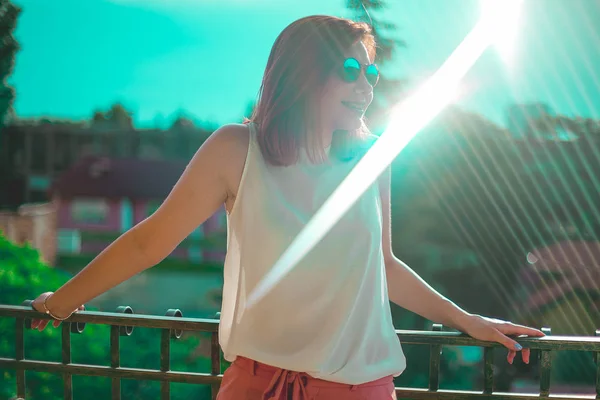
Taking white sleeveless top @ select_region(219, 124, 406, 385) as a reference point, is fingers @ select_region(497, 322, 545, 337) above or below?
below

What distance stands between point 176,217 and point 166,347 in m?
0.49

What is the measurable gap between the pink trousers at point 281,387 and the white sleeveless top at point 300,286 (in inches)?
0.6

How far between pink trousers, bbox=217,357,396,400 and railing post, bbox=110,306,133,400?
46 centimetres

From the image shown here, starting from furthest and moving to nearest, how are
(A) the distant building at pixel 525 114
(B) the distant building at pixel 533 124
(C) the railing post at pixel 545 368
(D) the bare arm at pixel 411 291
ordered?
(A) the distant building at pixel 525 114
(B) the distant building at pixel 533 124
(C) the railing post at pixel 545 368
(D) the bare arm at pixel 411 291

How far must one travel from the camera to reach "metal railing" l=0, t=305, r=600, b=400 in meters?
1.12

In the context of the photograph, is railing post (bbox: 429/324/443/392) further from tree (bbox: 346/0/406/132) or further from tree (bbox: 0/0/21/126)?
tree (bbox: 0/0/21/126)

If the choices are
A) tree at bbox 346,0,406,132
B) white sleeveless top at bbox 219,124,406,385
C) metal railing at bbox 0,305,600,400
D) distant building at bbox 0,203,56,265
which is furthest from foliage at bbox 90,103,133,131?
white sleeveless top at bbox 219,124,406,385

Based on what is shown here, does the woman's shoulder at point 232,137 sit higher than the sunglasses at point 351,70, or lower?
lower

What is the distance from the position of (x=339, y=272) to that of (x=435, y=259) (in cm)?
1193

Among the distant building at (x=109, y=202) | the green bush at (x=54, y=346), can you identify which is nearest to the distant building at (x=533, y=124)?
the green bush at (x=54, y=346)

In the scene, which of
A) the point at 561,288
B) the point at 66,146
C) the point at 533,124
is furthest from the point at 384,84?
the point at 66,146

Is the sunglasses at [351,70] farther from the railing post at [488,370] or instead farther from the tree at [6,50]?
the tree at [6,50]

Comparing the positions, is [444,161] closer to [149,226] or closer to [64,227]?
[149,226]

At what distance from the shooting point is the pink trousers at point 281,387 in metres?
0.82
